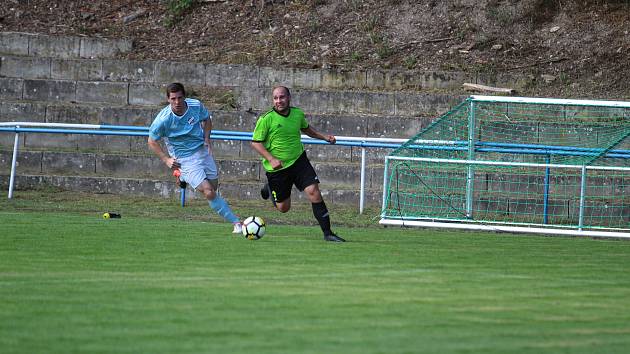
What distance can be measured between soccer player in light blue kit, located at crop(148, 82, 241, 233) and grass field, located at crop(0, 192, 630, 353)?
58cm

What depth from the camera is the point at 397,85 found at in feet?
73.3

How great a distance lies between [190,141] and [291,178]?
1.33 m

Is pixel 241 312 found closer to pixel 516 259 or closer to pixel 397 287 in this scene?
pixel 397 287

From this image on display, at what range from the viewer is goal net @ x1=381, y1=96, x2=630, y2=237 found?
16766 mm

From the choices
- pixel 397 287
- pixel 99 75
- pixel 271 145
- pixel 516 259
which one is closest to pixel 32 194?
pixel 99 75

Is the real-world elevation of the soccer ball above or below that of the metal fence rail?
below

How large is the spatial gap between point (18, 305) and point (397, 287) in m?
3.06

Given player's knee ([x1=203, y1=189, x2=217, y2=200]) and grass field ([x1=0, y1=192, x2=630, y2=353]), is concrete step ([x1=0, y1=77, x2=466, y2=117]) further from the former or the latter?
player's knee ([x1=203, y1=189, x2=217, y2=200])

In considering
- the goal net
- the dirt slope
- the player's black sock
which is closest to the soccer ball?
Result: the player's black sock

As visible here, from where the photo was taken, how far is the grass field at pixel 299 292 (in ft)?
23.1

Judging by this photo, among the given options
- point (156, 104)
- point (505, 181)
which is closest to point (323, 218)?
point (505, 181)

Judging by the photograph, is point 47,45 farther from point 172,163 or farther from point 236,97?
point 172,163

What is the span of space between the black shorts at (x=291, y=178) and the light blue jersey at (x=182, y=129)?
1.03 meters

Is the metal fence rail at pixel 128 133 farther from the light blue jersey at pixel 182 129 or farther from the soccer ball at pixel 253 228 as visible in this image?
the soccer ball at pixel 253 228
